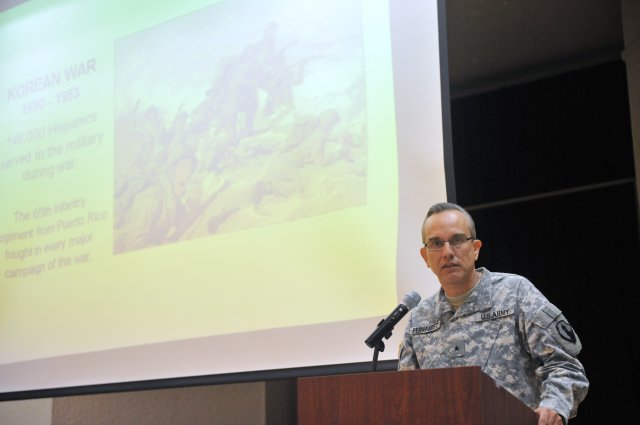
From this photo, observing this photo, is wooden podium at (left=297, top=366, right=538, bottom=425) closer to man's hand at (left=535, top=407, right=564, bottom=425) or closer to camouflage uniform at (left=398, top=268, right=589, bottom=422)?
man's hand at (left=535, top=407, right=564, bottom=425)

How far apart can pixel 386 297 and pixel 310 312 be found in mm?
313

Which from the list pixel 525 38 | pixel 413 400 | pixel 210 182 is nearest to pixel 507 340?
pixel 413 400

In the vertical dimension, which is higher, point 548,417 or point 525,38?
point 525,38

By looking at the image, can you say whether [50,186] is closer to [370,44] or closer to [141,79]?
[141,79]

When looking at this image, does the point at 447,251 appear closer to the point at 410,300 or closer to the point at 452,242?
the point at 452,242

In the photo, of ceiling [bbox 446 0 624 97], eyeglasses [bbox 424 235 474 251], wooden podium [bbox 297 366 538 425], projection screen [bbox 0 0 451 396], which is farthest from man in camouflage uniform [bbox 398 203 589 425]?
ceiling [bbox 446 0 624 97]

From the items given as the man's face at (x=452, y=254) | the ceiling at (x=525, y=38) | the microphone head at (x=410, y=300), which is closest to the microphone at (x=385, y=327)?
the microphone head at (x=410, y=300)

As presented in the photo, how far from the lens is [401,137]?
9.40 feet

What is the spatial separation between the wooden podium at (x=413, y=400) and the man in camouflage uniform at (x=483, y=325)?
0.29m

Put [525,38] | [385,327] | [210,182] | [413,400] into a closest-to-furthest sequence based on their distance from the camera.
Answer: [413,400], [385,327], [210,182], [525,38]

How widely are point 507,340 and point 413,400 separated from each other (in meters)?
0.50

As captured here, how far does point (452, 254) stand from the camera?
2.09 m

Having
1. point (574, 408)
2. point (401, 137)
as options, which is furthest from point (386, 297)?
point (574, 408)

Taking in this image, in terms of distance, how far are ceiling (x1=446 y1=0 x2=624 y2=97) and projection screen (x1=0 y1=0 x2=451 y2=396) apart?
190 cm
